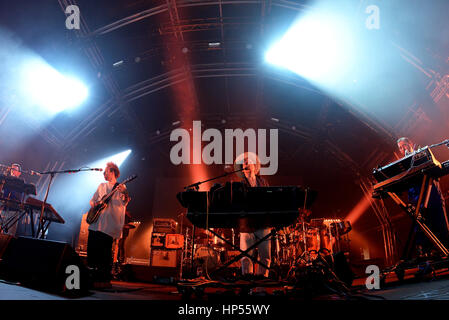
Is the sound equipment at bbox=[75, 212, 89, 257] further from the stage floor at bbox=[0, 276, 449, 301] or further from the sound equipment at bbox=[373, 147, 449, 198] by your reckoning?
the sound equipment at bbox=[373, 147, 449, 198]

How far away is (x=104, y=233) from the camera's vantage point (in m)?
3.01

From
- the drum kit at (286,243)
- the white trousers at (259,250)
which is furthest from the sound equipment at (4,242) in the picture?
the drum kit at (286,243)

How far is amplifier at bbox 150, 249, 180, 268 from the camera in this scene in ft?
21.7

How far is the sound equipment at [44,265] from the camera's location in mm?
1859

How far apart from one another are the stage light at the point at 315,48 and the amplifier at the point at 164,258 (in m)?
5.46

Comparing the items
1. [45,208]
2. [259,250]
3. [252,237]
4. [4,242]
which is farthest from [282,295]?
[45,208]

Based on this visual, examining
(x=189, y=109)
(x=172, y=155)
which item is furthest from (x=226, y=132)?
(x=172, y=155)

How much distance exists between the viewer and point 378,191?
131 inches

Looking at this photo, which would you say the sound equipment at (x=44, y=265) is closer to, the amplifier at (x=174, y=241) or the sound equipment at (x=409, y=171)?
the sound equipment at (x=409, y=171)

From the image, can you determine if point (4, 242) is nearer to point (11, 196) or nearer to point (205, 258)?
point (11, 196)

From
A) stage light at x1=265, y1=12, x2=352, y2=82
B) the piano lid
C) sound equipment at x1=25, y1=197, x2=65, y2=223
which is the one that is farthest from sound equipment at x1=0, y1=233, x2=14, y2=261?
stage light at x1=265, y1=12, x2=352, y2=82

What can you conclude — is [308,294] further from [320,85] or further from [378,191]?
[320,85]

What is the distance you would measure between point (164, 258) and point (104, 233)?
4027mm
